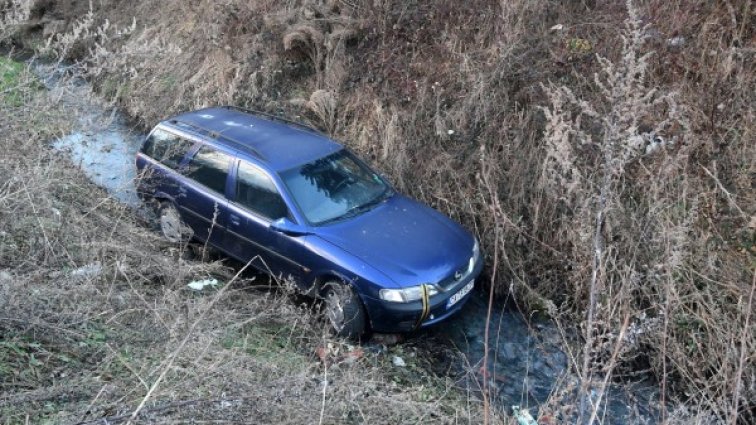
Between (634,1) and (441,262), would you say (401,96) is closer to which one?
(634,1)

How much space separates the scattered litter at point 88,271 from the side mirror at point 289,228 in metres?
1.60

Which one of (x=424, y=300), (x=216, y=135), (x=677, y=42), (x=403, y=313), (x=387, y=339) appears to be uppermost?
(x=677, y=42)

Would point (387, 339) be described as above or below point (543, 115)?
below

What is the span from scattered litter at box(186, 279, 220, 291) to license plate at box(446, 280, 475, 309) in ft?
7.29

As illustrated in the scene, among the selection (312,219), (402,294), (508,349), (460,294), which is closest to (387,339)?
(402,294)

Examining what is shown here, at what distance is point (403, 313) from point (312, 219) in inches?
50.7

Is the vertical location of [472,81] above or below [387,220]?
above

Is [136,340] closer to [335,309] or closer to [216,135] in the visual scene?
[335,309]

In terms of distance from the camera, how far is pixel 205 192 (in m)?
6.61

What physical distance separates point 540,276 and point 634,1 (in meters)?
3.93

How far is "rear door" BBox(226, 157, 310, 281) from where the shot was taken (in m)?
5.90

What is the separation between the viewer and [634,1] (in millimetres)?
7820

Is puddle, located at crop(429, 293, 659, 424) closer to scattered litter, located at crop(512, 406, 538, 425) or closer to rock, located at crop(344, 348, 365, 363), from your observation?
scattered litter, located at crop(512, 406, 538, 425)

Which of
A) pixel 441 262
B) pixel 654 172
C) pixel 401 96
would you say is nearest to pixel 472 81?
pixel 401 96
